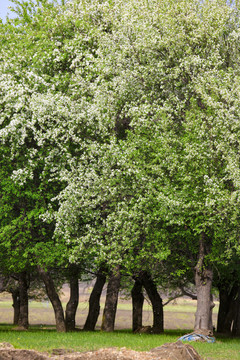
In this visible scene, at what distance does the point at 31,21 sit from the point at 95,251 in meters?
22.5

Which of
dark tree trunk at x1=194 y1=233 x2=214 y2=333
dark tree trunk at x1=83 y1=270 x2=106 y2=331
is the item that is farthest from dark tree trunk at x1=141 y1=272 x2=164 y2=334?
dark tree trunk at x1=194 y1=233 x2=214 y2=333

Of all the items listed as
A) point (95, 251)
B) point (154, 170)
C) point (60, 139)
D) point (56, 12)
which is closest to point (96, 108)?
point (60, 139)

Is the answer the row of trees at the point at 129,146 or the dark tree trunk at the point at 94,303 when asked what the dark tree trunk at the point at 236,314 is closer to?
the row of trees at the point at 129,146

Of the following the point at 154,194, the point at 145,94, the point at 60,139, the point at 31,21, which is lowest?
the point at 154,194

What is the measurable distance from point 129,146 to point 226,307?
75.8 ft

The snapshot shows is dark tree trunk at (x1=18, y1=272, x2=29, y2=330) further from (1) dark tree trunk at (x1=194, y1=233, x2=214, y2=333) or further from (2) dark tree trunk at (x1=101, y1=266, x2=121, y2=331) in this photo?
(1) dark tree trunk at (x1=194, y1=233, x2=214, y2=333)

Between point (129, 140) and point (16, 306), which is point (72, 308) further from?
point (16, 306)

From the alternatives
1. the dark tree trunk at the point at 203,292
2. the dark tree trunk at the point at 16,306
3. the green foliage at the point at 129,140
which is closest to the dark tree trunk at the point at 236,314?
the dark tree trunk at the point at 203,292

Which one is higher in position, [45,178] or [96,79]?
[96,79]

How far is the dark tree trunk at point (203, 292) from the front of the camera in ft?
106

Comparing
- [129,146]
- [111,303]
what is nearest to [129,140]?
[129,146]

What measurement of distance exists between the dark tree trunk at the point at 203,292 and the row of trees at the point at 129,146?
0.09 m

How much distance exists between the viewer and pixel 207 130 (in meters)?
33.0

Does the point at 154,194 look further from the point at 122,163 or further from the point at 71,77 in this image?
the point at 71,77
